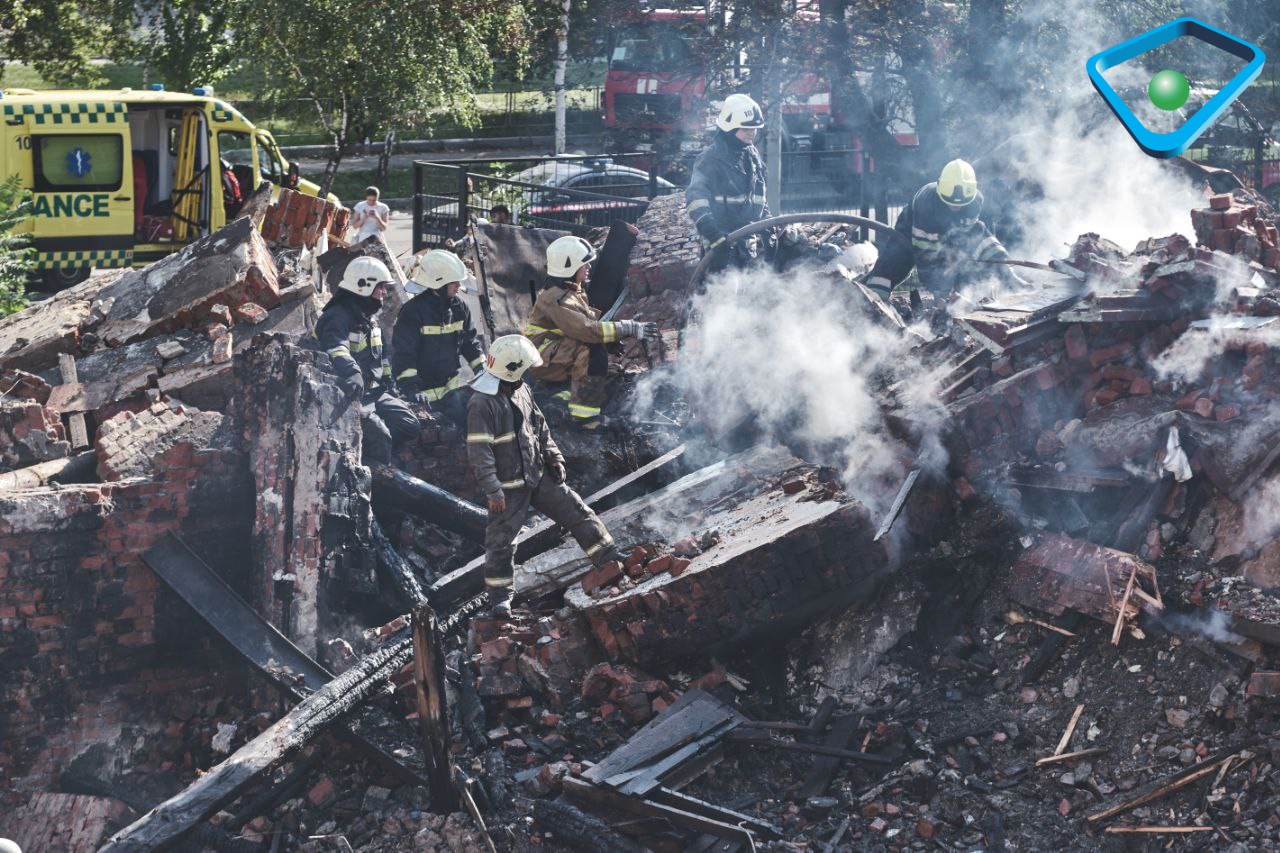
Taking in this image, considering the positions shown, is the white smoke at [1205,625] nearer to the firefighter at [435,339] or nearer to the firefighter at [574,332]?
the firefighter at [574,332]

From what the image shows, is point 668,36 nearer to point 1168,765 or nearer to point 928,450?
point 928,450

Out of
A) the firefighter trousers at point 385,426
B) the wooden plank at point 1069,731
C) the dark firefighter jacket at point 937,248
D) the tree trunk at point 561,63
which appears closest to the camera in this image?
the wooden plank at point 1069,731

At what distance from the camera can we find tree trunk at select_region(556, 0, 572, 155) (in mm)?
19875

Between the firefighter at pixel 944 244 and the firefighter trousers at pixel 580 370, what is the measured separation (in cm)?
216

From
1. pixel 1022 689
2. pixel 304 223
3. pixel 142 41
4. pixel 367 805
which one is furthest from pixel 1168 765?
pixel 142 41

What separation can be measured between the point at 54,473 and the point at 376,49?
12.5 metres

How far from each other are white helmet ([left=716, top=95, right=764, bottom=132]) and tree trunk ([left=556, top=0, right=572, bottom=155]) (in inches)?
364

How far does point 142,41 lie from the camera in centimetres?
2228

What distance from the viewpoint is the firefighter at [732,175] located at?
35.9 ft

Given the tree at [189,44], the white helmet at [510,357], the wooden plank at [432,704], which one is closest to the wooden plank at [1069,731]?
the wooden plank at [432,704]

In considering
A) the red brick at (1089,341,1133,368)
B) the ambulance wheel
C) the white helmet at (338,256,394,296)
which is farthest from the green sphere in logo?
the ambulance wheel

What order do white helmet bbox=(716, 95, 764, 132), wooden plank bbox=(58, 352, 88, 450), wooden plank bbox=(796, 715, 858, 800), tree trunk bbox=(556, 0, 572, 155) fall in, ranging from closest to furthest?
wooden plank bbox=(796, 715, 858, 800), wooden plank bbox=(58, 352, 88, 450), white helmet bbox=(716, 95, 764, 132), tree trunk bbox=(556, 0, 572, 155)

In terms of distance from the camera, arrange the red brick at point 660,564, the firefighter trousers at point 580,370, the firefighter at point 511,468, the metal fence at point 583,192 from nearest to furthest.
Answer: the red brick at point 660,564, the firefighter at point 511,468, the firefighter trousers at point 580,370, the metal fence at point 583,192

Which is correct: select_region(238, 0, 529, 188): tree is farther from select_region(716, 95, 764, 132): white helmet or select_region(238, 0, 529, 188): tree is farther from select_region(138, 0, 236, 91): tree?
select_region(716, 95, 764, 132): white helmet
